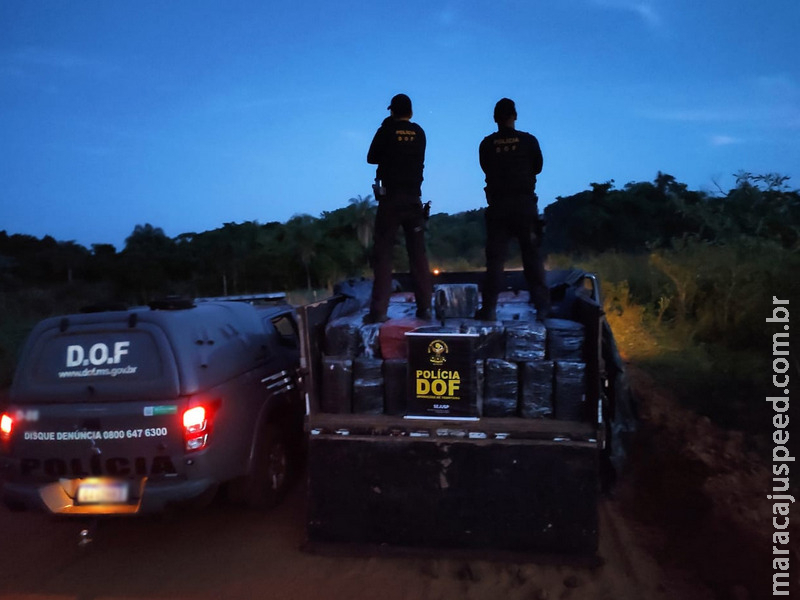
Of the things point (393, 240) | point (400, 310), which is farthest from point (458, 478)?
point (393, 240)

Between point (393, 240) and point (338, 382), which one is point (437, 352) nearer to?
point (338, 382)

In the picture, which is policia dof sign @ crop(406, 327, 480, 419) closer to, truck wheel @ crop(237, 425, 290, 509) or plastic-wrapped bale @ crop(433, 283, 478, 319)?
plastic-wrapped bale @ crop(433, 283, 478, 319)

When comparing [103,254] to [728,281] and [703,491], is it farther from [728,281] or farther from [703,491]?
[703,491]

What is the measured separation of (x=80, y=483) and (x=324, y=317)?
86.9 inches

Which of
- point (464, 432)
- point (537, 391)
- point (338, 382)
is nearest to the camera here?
point (464, 432)

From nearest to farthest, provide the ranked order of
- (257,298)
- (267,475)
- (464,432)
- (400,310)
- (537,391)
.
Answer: (464,432) < (537,391) < (267,475) < (400,310) < (257,298)

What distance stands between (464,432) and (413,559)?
1085 mm

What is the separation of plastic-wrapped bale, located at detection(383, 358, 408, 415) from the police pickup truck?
1.26m

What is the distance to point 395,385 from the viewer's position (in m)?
5.06

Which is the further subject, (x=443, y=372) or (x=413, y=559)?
(x=413, y=559)

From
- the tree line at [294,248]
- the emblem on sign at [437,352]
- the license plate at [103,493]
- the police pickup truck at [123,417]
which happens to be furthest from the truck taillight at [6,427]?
the tree line at [294,248]

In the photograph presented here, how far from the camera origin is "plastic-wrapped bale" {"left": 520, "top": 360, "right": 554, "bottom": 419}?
4809mm

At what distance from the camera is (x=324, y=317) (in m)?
5.62

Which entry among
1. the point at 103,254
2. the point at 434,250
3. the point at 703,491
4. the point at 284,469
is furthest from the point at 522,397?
the point at 103,254
